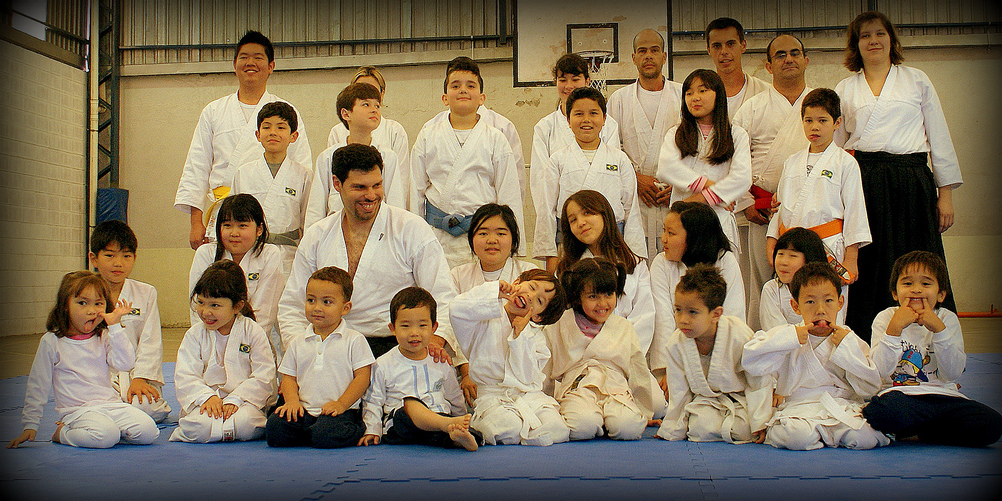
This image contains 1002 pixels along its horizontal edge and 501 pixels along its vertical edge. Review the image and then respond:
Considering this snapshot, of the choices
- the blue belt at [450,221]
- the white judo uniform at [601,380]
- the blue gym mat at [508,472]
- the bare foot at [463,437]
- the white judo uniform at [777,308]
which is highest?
the blue belt at [450,221]

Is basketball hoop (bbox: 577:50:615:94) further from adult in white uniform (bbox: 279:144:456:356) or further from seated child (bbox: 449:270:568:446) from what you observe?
seated child (bbox: 449:270:568:446)

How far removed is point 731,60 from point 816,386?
281 cm

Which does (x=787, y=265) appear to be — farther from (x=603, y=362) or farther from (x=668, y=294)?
(x=603, y=362)

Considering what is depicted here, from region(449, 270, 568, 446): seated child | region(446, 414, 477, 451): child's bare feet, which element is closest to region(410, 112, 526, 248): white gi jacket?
region(449, 270, 568, 446): seated child

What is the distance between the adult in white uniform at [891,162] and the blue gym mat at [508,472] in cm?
152

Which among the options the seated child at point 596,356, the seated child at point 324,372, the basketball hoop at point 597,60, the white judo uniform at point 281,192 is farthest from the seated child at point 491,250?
the basketball hoop at point 597,60

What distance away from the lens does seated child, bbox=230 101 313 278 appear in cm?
440

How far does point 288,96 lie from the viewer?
32.2 ft

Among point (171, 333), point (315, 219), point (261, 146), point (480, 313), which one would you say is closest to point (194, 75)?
point (171, 333)

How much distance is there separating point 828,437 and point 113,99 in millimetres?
9832

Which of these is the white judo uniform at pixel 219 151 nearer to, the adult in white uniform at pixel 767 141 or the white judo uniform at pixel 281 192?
the white judo uniform at pixel 281 192

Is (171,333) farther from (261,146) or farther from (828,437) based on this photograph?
(828,437)

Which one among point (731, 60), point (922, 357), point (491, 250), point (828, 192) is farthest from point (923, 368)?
point (731, 60)

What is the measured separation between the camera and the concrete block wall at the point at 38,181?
841cm
